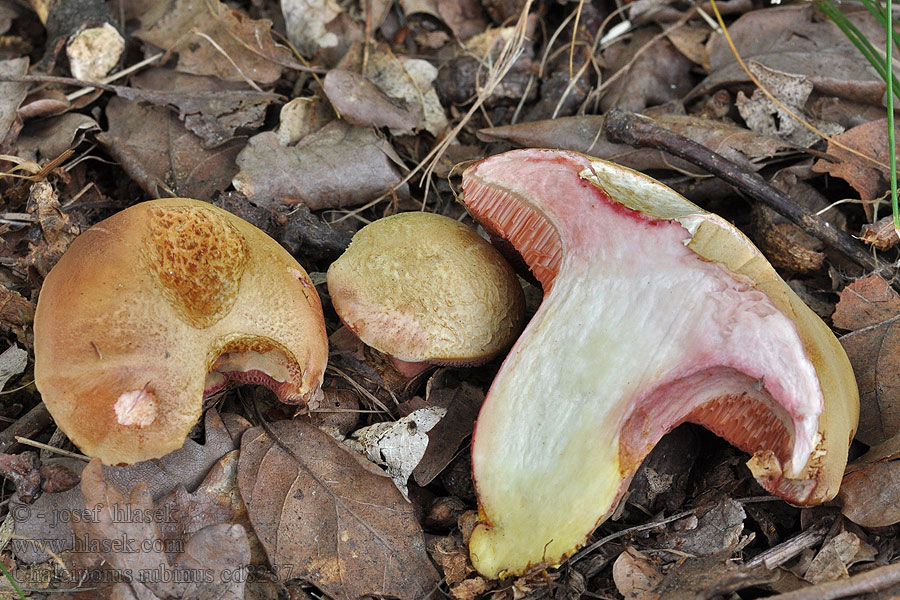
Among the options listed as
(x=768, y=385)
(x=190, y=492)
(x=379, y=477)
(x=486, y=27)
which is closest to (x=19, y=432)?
(x=190, y=492)

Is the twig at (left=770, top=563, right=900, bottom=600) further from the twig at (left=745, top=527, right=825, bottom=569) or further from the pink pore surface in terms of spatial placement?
the pink pore surface

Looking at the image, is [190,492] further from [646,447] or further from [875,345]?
[875,345]

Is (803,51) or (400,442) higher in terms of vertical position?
(803,51)

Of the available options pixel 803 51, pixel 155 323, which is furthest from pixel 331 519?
pixel 803 51

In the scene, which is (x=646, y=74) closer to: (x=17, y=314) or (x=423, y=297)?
(x=423, y=297)
